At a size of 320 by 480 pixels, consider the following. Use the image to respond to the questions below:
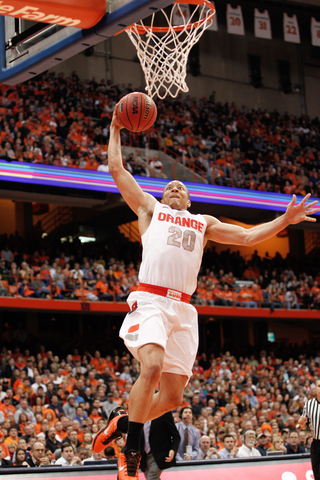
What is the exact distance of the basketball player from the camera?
4262mm

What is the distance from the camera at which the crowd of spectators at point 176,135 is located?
1770 centimetres

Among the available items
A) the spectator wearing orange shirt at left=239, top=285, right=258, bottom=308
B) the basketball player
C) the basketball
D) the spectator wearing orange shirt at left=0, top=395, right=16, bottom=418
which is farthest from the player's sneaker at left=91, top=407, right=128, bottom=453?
the spectator wearing orange shirt at left=239, top=285, right=258, bottom=308

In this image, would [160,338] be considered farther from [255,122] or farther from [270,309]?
[255,122]

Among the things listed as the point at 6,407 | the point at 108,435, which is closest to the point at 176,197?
the point at 108,435

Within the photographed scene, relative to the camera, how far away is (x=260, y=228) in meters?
4.88

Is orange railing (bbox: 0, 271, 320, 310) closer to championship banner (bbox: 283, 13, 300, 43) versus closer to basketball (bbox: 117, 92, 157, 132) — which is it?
basketball (bbox: 117, 92, 157, 132)

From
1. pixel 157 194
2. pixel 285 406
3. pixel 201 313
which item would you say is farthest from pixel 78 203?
pixel 285 406

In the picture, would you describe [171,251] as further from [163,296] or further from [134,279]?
[134,279]

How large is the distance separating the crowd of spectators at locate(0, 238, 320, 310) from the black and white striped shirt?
33.8 feet

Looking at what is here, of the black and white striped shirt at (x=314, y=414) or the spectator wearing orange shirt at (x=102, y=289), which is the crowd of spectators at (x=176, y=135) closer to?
the spectator wearing orange shirt at (x=102, y=289)

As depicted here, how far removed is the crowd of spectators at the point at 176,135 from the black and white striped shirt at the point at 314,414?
11558 millimetres

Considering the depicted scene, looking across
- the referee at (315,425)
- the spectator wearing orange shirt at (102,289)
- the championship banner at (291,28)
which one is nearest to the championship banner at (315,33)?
the championship banner at (291,28)

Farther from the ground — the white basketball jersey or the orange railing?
the orange railing

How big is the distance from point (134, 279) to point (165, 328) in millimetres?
13290
